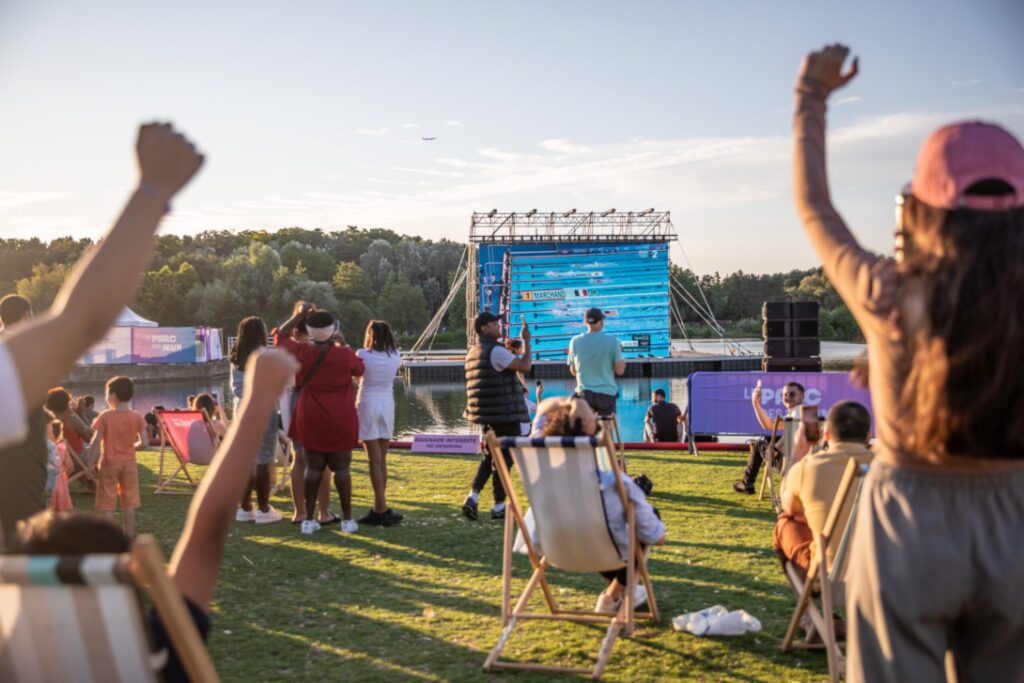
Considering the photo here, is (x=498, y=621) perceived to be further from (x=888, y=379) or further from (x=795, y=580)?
(x=888, y=379)

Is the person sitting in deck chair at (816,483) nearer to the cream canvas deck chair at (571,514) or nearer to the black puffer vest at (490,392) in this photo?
the cream canvas deck chair at (571,514)

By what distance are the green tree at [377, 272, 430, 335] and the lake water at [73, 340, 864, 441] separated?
95.7 ft

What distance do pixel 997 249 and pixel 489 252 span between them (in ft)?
134

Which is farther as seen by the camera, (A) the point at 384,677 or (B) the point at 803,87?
(A) the point at 384,677

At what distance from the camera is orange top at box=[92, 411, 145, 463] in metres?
6.73

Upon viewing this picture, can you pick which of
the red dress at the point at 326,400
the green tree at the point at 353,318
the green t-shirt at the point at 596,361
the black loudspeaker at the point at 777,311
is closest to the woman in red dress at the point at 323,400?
the red dress at the point at 326,400

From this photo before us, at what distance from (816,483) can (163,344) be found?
55.1 meters

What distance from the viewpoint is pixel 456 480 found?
10.2 metres

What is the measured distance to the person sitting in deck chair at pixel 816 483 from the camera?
4.39m

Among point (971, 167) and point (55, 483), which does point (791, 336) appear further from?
point (971, 167)

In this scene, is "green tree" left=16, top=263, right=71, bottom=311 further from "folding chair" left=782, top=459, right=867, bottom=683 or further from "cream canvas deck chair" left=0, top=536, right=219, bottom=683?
"cream canvas deck chair" left=0, top=536, right=219, bottom=683

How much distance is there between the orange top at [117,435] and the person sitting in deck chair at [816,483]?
4413 millimetres

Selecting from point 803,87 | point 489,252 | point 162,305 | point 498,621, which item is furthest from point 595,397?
point 162,305

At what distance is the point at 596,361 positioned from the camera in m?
8.80
